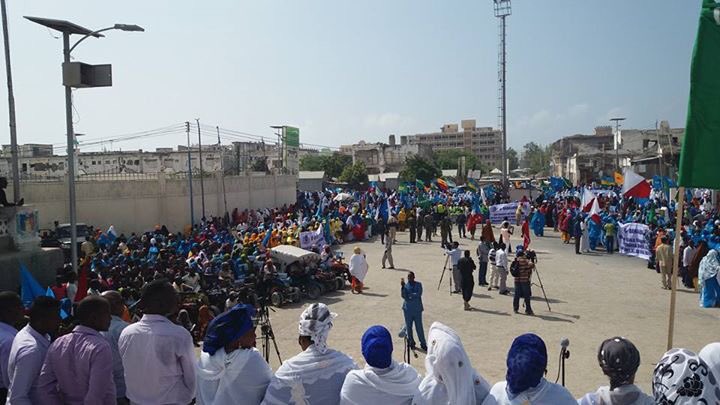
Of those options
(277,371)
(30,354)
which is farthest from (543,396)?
(30,354)

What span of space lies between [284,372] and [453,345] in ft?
3.78

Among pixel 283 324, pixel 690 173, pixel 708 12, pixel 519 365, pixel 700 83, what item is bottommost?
pixel 283 324

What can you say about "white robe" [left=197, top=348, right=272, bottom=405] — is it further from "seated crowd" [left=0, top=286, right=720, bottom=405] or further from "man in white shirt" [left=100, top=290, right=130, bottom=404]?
"man in white shirt" [left=100, top=290, right=130, bottom=404]

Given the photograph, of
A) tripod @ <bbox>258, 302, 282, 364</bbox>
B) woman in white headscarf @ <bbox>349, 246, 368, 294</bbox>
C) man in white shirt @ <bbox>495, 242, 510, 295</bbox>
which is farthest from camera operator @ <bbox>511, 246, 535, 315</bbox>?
tripod @ <bbox>258, 302, 282, 364</bbox>

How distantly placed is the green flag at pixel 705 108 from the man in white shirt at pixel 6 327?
6423mm

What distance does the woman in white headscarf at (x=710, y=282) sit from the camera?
1314cm

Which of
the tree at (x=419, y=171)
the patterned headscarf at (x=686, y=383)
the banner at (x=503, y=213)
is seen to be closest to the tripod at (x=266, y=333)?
the patterned headscarf at (x=686, y=383)

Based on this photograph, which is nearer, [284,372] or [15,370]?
[284,372]

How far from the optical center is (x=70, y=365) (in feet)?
13.3

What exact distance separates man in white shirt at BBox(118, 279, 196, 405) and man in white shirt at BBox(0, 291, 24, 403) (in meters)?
1.02

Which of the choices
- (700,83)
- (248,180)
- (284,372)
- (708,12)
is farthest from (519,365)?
(248,180)

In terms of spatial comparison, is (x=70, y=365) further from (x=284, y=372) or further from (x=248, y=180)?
(x=248, y=180)

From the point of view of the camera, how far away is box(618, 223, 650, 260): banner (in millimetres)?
19953

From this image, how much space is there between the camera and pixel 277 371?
3.94m
